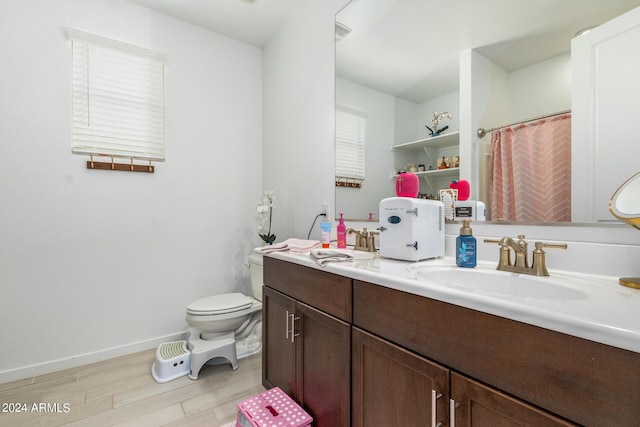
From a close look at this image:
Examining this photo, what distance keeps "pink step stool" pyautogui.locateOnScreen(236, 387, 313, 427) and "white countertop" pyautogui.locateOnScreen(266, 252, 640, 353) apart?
0.66 m

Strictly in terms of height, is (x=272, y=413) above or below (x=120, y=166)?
below

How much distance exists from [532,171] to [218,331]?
1.97 m

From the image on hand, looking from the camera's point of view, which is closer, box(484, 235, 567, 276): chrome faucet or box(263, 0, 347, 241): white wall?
box(484, 235, 567, 276): chrome faucet

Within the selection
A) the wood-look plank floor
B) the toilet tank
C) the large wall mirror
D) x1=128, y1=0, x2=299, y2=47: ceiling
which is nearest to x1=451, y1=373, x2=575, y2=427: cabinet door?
the large wall mirror

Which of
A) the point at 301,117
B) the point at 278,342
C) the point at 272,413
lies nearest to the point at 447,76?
the point at 301,117

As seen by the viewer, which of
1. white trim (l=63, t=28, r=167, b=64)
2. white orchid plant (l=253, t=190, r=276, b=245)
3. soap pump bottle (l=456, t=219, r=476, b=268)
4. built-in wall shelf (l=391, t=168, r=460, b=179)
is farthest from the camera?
white orchid plant (l=253, t=190, r=276, b=245)

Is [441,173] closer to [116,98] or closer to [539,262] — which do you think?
[539,262]

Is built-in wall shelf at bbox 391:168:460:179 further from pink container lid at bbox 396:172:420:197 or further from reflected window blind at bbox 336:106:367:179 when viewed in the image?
reflected window blind at bbox 336:106:367:179

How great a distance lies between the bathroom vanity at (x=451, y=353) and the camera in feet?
1.59

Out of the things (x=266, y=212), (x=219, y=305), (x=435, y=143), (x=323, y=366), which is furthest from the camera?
(x=266, y=212)

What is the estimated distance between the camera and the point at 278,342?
145cm

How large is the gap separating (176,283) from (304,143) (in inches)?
59.5

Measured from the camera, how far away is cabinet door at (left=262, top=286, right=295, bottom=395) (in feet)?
4.41

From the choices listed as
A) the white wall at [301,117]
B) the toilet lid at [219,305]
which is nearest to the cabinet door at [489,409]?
the white wall at [301,117]
